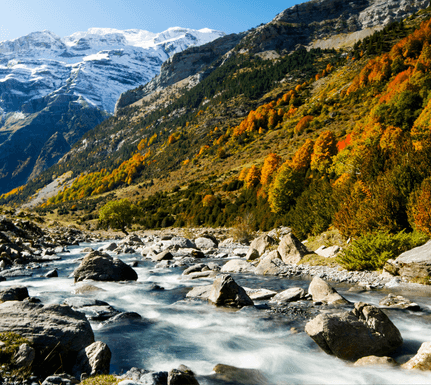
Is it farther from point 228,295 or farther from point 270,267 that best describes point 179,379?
point 270,267

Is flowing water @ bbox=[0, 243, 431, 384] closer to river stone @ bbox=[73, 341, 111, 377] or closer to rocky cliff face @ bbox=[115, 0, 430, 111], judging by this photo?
river stone @ bbox=[73, 341, 111, 377]

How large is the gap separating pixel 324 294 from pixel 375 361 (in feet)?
12.1

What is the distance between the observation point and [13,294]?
8.30 m

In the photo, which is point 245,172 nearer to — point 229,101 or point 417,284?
point 417,284

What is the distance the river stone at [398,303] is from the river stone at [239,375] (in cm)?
513

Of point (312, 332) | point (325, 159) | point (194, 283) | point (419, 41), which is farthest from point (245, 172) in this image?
point (419, 41)

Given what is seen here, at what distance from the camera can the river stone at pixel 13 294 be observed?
A: 8055 mm

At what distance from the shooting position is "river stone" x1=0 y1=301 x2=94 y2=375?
16.1 feet

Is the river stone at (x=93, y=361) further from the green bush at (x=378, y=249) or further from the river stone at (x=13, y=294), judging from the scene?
the green bush at (x=378, y=249)

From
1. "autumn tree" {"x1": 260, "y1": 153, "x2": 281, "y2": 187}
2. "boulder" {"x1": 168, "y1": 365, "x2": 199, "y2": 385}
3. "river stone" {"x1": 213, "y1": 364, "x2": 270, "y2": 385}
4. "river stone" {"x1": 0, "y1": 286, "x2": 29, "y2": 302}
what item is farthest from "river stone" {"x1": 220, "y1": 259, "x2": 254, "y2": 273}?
"autumn tree" {"x1": 260, "y1": 153, "x2": 281, "y2": 187}

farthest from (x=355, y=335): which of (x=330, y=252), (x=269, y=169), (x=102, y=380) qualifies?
(x=269, y=169)

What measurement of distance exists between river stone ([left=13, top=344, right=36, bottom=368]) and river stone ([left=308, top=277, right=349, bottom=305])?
7677mm

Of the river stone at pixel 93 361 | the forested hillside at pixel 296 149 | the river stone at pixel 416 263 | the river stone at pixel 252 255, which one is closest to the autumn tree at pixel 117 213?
the forested hillside at pixel 296 149

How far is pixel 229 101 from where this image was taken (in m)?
147
